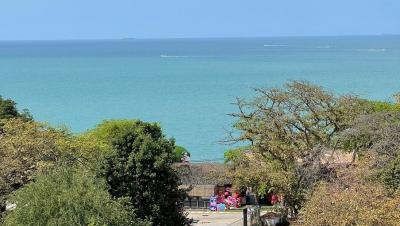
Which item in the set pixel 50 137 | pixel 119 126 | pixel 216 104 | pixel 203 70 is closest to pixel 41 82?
pixel 203 70

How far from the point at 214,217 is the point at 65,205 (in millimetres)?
15717

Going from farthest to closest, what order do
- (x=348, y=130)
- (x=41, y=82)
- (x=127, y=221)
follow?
(x=41, y=82)
(x=348, y=130)
(x=127, y=221)

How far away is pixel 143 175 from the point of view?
22.7m

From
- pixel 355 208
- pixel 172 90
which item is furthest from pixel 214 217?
pixel 172 90

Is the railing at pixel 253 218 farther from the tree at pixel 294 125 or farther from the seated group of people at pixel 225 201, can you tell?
the seated group of people at pixel 225 201

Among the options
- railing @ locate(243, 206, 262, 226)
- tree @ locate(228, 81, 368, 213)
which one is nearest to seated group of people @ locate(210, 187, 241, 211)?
railing @ locate(243, 206, 262, 226)

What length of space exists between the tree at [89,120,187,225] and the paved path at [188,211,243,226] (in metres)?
8.48

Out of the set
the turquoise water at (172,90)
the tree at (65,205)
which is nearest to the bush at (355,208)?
the tree at (65,205)

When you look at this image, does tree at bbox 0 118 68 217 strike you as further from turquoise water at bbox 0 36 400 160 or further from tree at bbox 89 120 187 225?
turquoise water at bbox 0 36 400 160

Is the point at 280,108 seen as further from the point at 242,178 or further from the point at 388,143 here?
the point at 388,143

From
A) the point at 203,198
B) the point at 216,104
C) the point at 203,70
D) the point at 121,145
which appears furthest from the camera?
the point at 203,70

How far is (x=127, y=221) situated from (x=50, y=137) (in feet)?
26.1

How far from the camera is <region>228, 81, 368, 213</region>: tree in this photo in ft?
90.3

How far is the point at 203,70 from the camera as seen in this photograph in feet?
552
